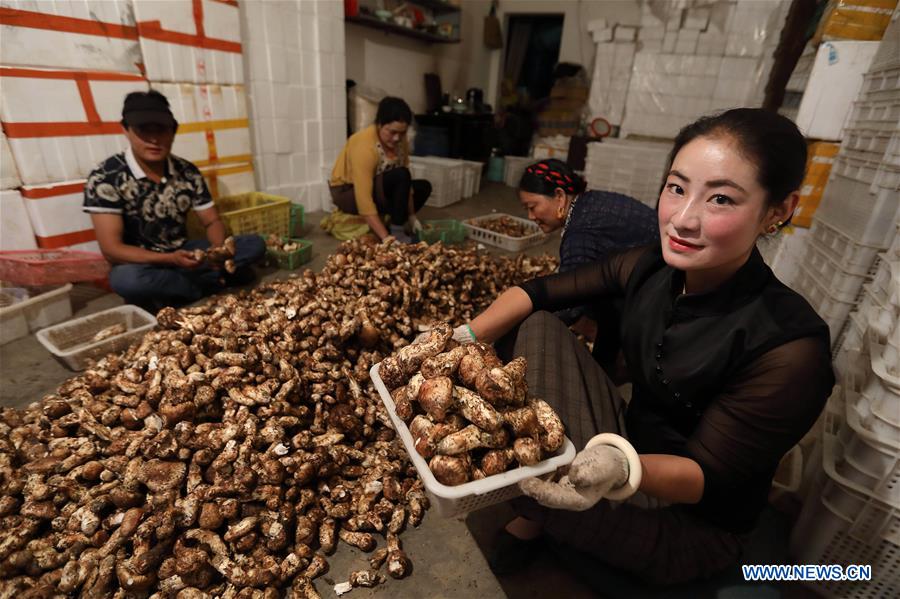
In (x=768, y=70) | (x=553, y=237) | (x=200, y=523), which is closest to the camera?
(x=200, y=523)

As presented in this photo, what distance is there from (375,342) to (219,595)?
1228 mm

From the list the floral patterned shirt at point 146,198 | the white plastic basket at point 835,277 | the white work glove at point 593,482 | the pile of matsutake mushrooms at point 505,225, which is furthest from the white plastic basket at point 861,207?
the floral patterned shirt at point 146,198

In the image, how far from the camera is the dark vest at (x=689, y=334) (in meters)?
1.09

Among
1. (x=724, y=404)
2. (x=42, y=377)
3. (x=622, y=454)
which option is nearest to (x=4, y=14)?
(x=42, y=377)

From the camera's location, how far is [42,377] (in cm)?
228

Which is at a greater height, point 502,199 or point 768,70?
point 768,70

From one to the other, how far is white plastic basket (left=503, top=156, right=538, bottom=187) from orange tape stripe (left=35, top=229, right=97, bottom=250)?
5983 mm

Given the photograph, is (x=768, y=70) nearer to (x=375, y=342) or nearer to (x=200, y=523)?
(x=375, y=342)

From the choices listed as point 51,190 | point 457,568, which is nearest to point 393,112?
point 51,190

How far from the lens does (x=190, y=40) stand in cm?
355

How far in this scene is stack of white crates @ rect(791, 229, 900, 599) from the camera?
1.25 m

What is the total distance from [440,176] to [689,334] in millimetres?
4891

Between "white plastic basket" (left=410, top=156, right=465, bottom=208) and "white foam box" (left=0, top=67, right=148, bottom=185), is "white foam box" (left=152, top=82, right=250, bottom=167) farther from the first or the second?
"white plastic basket" (left=410, top=156, right=465, bottom=208)

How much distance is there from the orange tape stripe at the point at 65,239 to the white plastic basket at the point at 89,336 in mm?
764
